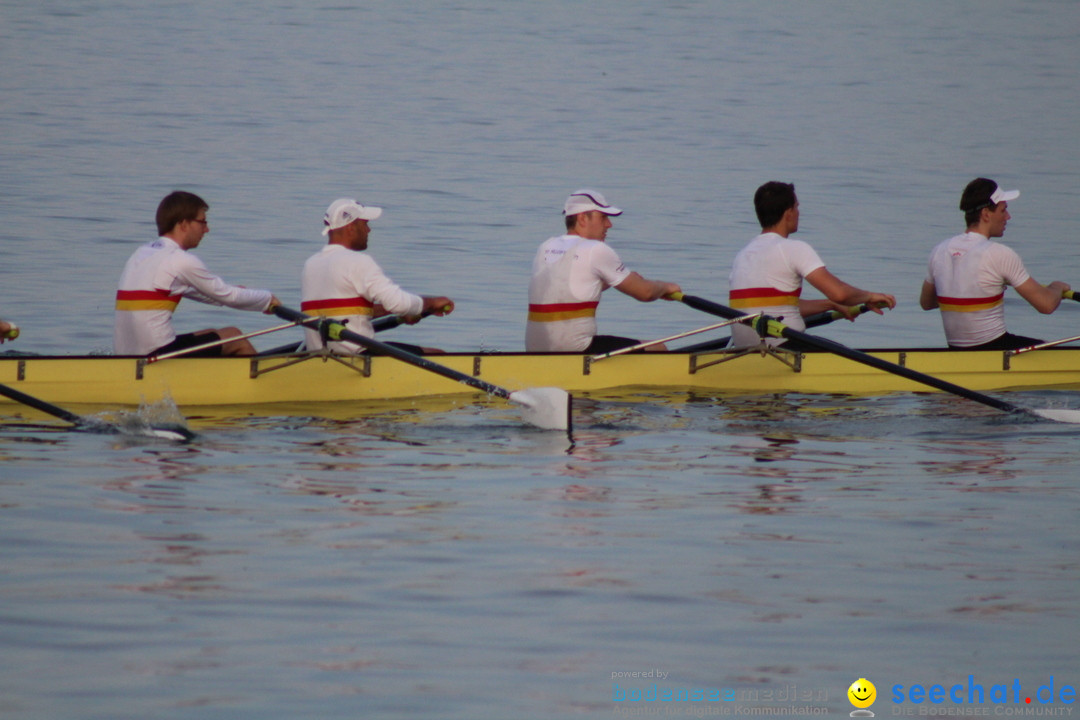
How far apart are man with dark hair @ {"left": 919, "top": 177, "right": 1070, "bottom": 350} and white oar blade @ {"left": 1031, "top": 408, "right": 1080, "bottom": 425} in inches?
44.0

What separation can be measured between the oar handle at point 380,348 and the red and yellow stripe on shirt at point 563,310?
3.50 feet

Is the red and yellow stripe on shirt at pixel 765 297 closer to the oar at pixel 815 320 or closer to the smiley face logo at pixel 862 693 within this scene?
the oar at pixel 815 320

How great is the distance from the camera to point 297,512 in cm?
798

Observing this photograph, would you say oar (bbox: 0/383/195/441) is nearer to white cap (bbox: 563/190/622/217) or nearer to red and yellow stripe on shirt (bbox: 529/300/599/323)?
red and yellow stripe on shirt (bbox: 529/300/599/323)

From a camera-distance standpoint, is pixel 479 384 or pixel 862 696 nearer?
pixel 862 696

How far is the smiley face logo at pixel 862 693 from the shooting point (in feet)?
19.3

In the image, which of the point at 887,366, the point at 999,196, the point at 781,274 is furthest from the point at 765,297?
the point at 999,196

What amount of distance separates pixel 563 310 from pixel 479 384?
122cm

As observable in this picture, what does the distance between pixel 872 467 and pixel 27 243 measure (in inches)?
581

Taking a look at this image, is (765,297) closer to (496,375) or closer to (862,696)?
(496,375)

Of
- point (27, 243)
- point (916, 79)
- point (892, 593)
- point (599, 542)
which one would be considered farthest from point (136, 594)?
point (916, 79)

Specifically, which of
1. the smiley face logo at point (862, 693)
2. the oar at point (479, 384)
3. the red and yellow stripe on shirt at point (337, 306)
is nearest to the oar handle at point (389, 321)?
the red and yellow stripe on shirt at point (337, 306)

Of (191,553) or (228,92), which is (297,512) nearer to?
(191,553)

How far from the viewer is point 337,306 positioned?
1088 centimetres
